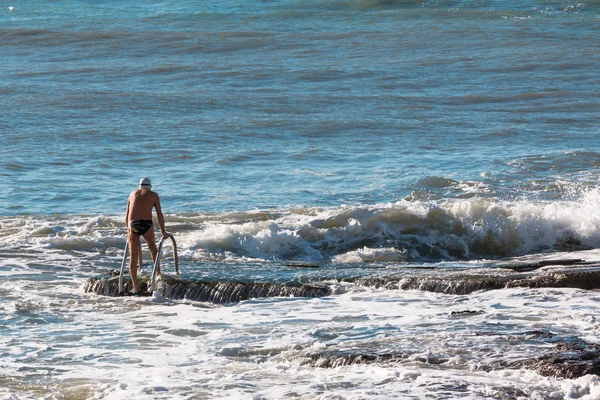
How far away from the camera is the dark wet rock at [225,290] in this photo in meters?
11.7

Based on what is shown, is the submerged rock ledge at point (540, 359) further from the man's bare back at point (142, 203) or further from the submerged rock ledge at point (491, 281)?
the man's bare back at point (142, 203)

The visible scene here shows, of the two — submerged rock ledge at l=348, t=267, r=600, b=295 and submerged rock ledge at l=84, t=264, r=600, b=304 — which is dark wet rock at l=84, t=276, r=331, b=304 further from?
submerged rock ledge at l=348, t=267, r=600, b=295

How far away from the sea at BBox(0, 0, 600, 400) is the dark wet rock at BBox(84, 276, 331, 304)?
0.43ft

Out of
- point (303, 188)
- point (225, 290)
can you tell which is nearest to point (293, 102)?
point (303, 188)

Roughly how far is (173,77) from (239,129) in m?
6.30

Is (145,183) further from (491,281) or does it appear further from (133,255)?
(491,281)

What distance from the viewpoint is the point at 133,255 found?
12.1m

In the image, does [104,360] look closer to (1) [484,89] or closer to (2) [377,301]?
(2) [377,301]

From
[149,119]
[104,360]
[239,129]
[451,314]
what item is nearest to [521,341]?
[451,314]

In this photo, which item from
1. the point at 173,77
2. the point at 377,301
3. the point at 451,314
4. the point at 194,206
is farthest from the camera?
the point at 173,77

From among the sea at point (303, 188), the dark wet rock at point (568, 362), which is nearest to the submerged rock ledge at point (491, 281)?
the sea at point (303, 188)

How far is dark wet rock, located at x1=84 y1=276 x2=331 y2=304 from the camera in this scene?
1173 centimetres

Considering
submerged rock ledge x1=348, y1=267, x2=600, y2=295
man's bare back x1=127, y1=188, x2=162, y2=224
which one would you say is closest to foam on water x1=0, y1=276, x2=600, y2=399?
submerged rock ledge x1=348, y1=267, x2=600, y2=295

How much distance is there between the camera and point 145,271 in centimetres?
1305
